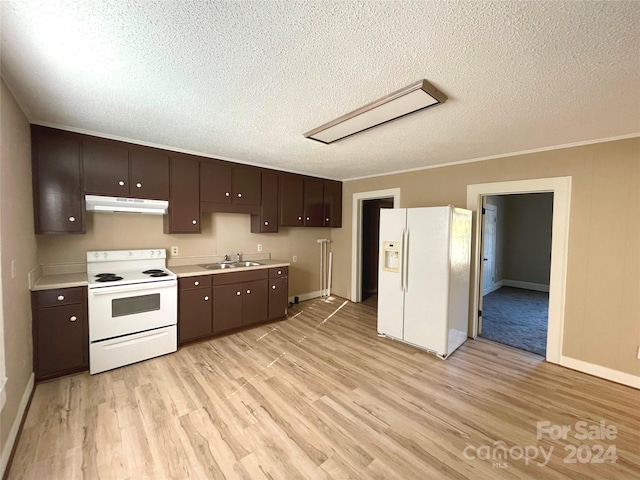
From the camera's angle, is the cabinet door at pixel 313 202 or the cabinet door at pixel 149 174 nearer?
the cabinet door at pixel 149 174

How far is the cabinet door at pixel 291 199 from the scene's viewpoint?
422 centimetres

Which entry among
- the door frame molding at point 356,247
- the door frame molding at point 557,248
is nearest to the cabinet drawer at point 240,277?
the door frame molding at point 356,247

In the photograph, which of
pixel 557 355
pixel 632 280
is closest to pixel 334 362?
pixel 557 355

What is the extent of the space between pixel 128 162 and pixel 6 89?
43.9 inches

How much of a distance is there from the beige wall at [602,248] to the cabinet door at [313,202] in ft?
9.55

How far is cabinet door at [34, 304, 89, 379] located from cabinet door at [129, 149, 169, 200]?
131 cm

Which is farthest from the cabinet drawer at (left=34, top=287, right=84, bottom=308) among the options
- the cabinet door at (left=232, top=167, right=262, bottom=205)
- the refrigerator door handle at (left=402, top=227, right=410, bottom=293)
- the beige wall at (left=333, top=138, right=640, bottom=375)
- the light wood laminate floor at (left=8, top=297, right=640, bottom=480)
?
the beige wall at (left=333, top=138, right=640, bottom=375)

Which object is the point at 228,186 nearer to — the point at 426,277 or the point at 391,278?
the point at 391,278

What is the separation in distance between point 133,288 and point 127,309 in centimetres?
23

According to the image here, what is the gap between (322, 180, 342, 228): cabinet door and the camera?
4.88m

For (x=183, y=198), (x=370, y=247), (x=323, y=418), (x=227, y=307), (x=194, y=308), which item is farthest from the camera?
(x=370, y=247)

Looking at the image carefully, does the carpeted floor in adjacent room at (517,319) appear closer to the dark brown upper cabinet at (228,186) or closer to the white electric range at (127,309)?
the dark brown upper cabinet at (228,186)

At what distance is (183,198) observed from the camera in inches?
126

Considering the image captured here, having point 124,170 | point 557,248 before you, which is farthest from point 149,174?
point 557,248
